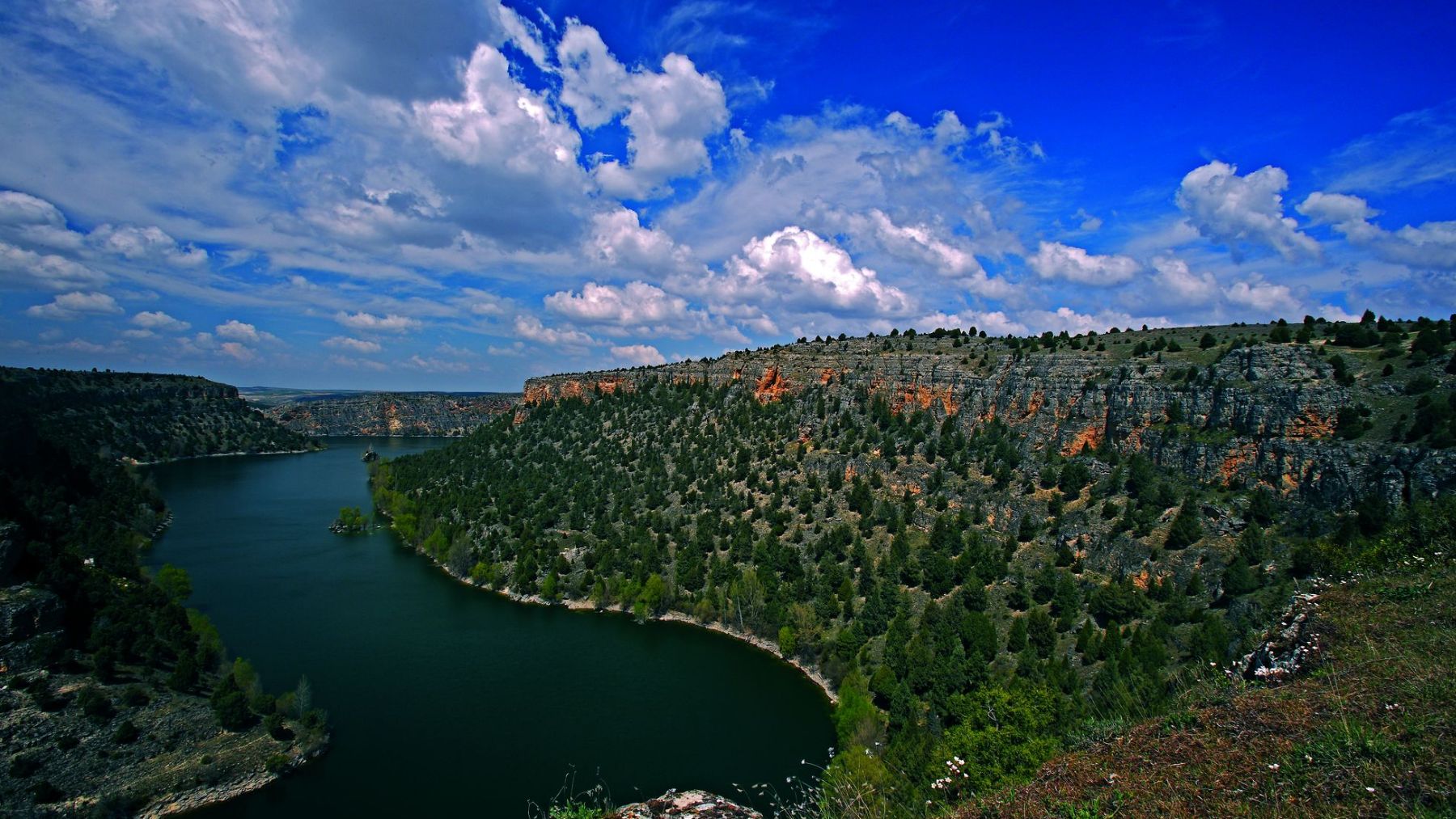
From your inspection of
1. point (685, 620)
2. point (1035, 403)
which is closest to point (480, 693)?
point (685, 620)

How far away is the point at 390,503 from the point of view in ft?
290

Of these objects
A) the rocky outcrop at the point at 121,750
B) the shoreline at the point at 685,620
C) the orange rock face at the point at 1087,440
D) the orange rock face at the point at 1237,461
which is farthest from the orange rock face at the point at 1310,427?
the rocky outcrop at the point at 121,750

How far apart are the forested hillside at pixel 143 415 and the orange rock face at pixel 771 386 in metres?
104

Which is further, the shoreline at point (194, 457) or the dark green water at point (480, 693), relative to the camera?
the shoreline at point (194, 457)

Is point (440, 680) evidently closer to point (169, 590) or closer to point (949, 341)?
point (169, 590)

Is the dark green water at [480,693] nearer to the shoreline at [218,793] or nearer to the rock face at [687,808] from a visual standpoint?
the shoreline at [218,793]

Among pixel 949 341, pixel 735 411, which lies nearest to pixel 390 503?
pixel 735 411

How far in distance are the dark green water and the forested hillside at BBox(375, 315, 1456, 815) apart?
374cm

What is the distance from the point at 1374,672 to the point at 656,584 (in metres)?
45.3

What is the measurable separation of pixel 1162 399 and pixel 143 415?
613 ft

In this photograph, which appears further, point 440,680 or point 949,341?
point 949,341

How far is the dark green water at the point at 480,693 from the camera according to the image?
29.7 metres

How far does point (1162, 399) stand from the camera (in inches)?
1881

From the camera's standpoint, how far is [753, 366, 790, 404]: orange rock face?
73700 millimetres
